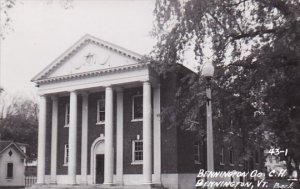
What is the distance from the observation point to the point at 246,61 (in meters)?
21.5

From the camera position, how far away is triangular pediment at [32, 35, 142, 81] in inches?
1380

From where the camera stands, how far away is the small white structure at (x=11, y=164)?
47.3 metres

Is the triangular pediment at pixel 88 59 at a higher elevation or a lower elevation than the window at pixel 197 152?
higher

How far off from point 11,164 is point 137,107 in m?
19.2

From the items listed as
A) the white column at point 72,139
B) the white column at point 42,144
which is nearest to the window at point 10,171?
the white column at point 42,144

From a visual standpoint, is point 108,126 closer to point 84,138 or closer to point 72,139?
point 72,139

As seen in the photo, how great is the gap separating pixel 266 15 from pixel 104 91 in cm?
1919

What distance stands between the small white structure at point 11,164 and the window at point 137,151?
17694mm

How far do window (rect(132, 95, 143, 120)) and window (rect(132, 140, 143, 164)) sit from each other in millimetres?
1967

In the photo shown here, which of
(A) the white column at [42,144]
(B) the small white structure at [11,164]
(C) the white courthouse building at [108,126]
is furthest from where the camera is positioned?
(B) the small white structure at [11,164]

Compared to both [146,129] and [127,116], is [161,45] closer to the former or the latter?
[146,129]

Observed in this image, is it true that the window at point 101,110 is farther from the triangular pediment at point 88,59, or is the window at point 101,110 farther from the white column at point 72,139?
the triangular pediment at point 88,59

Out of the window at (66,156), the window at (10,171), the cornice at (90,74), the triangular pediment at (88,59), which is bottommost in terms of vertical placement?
the window at (10,171)

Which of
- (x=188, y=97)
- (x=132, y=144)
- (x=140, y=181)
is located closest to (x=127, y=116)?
(x=132, y=144)
